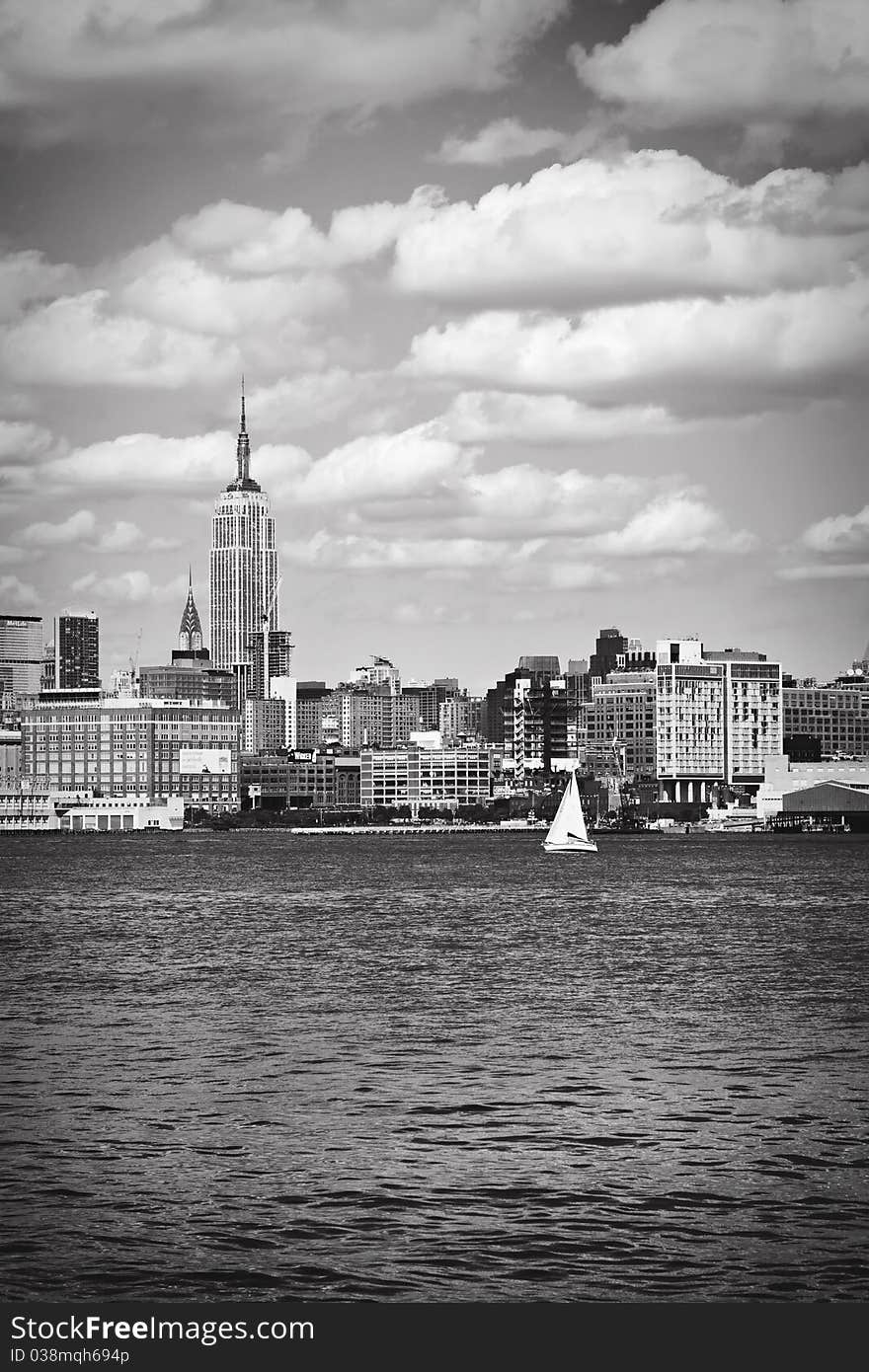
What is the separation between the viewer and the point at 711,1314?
16.2 meters

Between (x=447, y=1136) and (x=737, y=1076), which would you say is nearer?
(x=447, y=1136)

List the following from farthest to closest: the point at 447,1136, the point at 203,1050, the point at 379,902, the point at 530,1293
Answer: the point at 379,902 < the point at 203,1050 < the point at 447,1136 < the point at 530,1293

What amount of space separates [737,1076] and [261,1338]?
16828 mm

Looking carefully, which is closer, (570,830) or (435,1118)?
(435,1118)

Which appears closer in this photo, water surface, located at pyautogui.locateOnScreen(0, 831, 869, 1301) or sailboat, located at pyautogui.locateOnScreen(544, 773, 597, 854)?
water surface, located at pyautogui.locateOnScreen(0, 831, 869, 1301)

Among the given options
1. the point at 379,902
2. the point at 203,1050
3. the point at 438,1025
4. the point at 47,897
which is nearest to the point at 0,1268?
the point at 203,1050

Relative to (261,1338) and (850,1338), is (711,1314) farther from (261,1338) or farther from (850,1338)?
(261,1338)

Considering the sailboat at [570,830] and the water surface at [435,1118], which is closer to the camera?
the water surface at [435,1118]

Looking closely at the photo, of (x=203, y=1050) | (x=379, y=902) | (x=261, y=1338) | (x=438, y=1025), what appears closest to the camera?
(x=261, y=1338)

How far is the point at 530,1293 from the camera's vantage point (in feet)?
58.6

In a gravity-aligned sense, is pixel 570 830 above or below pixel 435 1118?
above

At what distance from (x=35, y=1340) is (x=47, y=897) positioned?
76898 mm

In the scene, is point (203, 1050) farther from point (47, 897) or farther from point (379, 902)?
point (47, 897)

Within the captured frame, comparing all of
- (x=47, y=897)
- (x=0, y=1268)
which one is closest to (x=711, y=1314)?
(x=0, y=1268)
